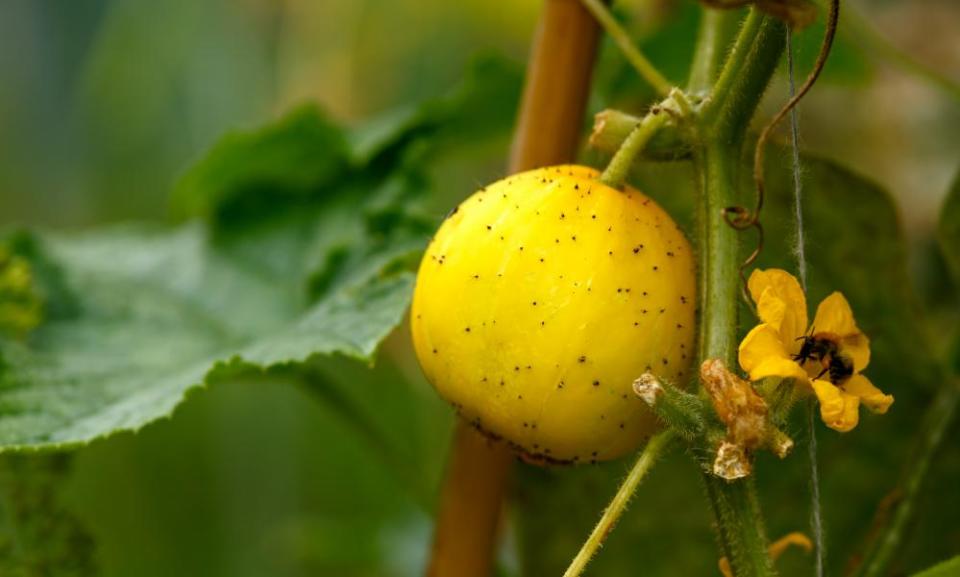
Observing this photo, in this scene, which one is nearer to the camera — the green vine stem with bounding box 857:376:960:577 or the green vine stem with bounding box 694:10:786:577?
the green vine stem with bounding box 694:10:786:577

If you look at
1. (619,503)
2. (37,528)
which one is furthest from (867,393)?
(37,528)

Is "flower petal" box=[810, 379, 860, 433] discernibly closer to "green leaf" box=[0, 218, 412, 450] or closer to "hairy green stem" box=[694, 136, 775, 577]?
"hairy green stem" box=[694, 136, 775, 577]

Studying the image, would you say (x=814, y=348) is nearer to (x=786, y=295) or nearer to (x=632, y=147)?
(x=786, y=295)

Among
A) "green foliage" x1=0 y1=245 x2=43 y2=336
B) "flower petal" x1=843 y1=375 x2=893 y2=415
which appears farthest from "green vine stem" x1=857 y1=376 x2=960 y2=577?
"green foliage" x1=0 y1=245 x2=43 y2=336

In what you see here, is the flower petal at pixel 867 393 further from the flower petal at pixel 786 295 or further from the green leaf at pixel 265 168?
the green leaf at pixel 265 168

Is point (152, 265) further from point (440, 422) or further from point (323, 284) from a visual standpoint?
point (440, 422)
